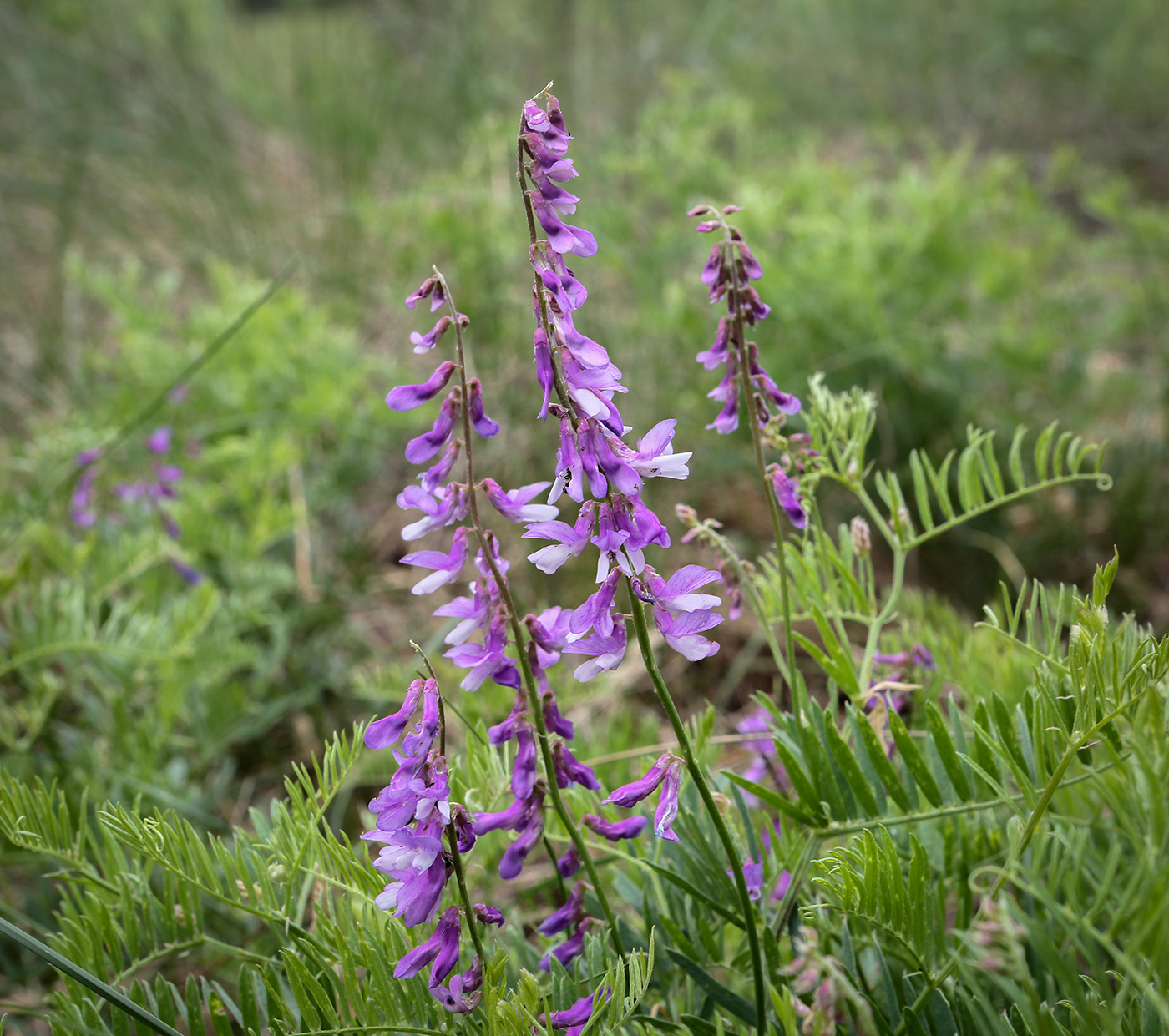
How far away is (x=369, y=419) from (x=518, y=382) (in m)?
0.55

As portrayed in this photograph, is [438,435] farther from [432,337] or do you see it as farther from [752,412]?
[752,412]

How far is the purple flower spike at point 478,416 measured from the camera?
693 mm

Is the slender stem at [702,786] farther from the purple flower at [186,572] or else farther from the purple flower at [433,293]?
the purple flower at [186,572]

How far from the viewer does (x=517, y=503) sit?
2.34 feet

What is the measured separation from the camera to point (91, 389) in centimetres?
246

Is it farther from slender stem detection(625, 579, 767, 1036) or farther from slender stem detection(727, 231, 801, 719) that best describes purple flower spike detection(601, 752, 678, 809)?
slender stem detection(727, 231, 801, 719)

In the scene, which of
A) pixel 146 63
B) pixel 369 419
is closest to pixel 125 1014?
pixel 369 419

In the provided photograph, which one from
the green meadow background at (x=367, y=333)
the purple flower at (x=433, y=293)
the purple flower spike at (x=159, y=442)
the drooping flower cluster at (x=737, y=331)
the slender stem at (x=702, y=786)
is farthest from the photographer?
the purple flower spike at (x=159, y=442)

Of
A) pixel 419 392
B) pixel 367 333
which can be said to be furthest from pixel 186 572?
pixel 367 333

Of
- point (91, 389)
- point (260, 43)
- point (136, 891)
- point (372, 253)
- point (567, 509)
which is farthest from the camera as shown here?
point (260, 43)

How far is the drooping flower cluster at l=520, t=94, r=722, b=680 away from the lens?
63cm

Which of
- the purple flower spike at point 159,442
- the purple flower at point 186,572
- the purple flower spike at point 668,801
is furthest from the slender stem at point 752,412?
the purple flower spike at point 159,442

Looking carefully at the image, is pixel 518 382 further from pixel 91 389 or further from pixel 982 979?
pixel 982 979

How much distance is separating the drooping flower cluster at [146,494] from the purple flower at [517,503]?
1225 millimetres
